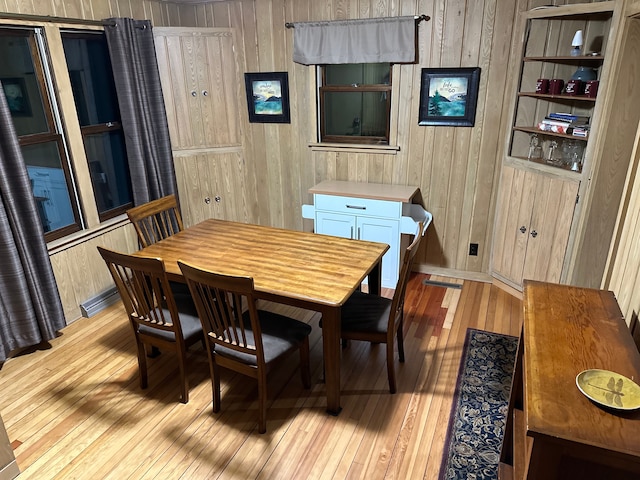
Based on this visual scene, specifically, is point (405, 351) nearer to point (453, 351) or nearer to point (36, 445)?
point (453, 351)

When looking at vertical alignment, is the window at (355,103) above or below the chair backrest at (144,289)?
above

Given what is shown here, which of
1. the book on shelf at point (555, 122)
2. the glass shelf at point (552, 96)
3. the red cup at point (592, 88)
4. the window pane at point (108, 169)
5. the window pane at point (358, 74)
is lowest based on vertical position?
the window pane at point (108, 169)

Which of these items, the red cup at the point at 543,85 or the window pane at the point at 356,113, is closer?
the red cup at the point at 543,85

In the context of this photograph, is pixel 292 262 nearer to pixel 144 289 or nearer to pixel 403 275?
pixel 403 275

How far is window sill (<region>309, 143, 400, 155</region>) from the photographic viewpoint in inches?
145

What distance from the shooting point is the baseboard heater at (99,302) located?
3291 mm

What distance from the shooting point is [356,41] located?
3449 mm

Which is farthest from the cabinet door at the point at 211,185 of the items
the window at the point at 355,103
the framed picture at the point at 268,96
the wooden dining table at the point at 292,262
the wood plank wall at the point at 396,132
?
the wooden dining table at the point at 292,262

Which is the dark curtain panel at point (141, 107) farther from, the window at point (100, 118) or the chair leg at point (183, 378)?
the chair leg at point (183, 378)

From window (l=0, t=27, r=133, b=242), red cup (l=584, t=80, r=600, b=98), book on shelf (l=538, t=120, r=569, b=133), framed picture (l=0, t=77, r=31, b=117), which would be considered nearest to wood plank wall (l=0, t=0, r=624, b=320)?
window (l=0, t=27, r=133, b=242)

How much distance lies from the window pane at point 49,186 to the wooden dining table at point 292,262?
1.04 metres

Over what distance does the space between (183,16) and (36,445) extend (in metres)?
3.53

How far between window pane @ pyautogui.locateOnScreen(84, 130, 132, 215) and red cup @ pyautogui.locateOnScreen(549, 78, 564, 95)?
3304 mm

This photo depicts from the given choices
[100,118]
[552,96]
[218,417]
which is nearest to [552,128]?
[552,96]
